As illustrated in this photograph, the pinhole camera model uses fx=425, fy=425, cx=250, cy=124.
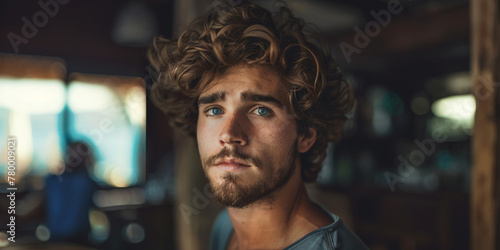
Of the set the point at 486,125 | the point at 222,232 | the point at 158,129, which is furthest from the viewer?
the point at 158,129

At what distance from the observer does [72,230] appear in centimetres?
368

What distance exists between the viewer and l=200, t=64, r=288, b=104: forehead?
81 cm

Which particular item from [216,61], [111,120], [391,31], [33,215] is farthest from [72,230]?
[391,31]

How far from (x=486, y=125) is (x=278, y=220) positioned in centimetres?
194

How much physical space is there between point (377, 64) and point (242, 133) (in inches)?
224

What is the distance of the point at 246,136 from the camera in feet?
2.59

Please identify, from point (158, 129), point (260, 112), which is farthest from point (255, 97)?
point (158, 129)

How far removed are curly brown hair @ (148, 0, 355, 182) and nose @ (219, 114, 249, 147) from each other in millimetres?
109

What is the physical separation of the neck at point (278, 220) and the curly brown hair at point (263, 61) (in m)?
0.10

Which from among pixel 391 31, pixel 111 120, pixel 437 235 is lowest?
pixel 437 235

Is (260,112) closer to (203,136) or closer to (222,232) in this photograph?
(203,136)

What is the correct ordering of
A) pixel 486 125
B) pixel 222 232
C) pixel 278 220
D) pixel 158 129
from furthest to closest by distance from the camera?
1. pixel 158 129
2. pixel 486 125
3. pixel 222 232
4. pixel 278 220

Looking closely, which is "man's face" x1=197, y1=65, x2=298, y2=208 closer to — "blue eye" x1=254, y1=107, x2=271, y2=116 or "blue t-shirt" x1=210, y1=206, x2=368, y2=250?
"blue eye" x1=254, y1=107, x2=271, y2=116

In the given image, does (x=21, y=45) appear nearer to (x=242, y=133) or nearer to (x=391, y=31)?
(x=391, y=31)
